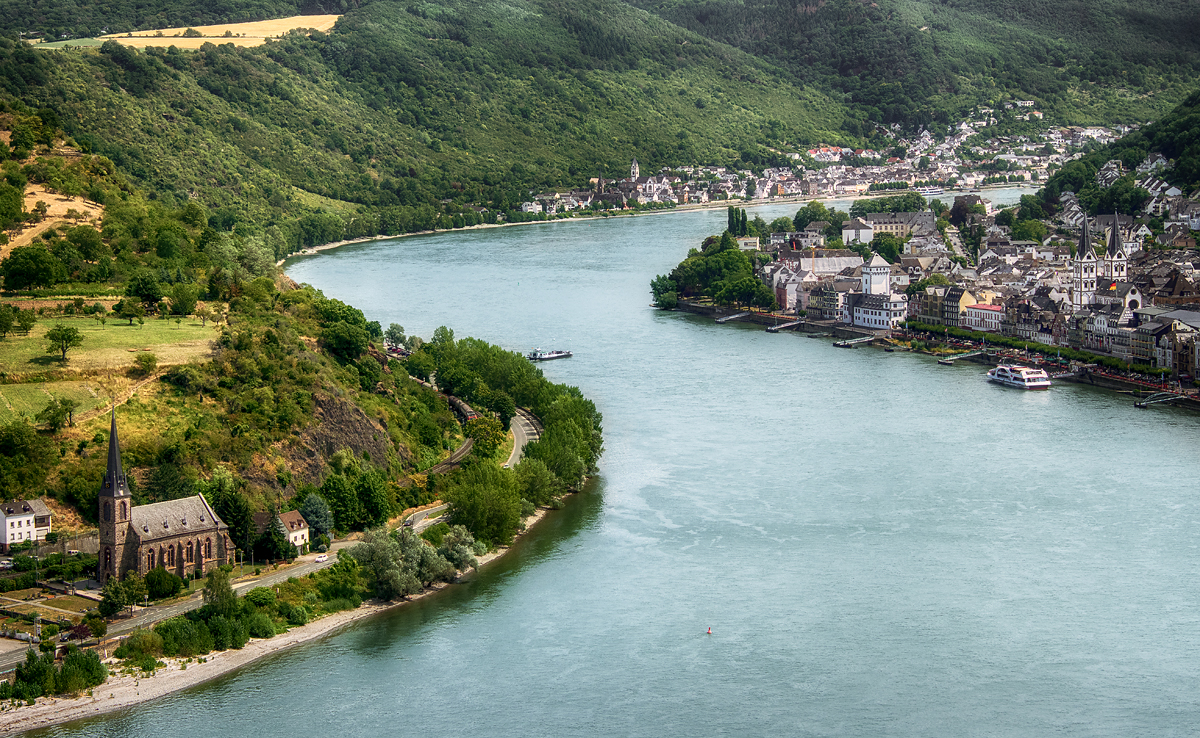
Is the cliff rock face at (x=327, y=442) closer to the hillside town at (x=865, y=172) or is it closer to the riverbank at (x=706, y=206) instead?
the riverbank at (x=706, y=206)

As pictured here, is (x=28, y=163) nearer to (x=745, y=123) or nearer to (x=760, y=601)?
(x=760, y=601)

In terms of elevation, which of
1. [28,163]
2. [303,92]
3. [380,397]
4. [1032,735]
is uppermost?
[303,92]

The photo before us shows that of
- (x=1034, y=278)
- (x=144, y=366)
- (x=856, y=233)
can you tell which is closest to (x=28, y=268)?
(x=144, y=366)

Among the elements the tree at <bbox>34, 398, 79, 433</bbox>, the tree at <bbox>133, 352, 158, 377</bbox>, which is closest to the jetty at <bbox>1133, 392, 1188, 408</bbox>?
the tree at <bbox>133, 352, 158, 377</bbox>

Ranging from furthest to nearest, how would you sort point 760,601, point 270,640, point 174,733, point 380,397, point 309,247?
point 309,247 → point 380,397 → point 760,601 → point 270,640 → point 174,733

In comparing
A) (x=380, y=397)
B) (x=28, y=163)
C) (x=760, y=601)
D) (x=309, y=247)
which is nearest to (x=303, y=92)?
(x=309, y=247)

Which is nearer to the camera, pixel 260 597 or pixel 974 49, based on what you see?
pixel 260 597

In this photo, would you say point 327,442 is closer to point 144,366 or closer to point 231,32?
point 144,366

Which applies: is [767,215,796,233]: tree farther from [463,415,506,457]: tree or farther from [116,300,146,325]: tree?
[116,300,146,325]: tree
